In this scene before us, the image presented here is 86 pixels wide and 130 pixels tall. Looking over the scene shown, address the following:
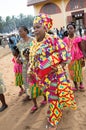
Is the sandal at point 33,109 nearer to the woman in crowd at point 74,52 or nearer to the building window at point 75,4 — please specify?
the woman in crowd at point 74,52

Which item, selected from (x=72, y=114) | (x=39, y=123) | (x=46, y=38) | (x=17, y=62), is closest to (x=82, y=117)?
(x=72, y=114)

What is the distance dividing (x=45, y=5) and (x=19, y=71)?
2643cm

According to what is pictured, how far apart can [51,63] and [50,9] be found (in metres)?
28.0

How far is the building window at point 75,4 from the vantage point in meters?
30.1

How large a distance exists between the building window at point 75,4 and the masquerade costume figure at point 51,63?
2702 centimetres

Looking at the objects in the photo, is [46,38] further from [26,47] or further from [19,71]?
[19,71]

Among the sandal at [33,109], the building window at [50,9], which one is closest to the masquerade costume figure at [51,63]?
the sandal at [33,109]

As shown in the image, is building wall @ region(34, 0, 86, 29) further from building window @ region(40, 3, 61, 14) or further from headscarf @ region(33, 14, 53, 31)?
headscarf @ region(33, 14, 53, 31)

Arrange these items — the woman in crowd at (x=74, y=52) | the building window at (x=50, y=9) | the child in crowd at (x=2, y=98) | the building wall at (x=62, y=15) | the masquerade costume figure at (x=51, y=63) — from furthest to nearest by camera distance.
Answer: the building window at (x=50, y=9)
the building wall at (x=62, y=15)
the woman in crowd at (x=74, y=52)
the child in crowd at (x=2, y=98)
the masquerade costume figure at (x=51, y=63)

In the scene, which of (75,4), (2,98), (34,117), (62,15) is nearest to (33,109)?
(34,117)

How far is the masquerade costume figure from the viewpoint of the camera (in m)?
3.92

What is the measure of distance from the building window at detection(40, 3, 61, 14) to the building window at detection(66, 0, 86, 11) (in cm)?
122

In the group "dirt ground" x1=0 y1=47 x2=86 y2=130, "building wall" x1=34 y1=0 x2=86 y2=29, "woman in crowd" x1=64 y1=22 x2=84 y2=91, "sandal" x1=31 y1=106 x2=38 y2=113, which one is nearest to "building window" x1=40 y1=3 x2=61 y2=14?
"building wall" x1=34 y1=0 x2=86 y2=29

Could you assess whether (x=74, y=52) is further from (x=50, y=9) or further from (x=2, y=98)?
(x=50, y=9)
